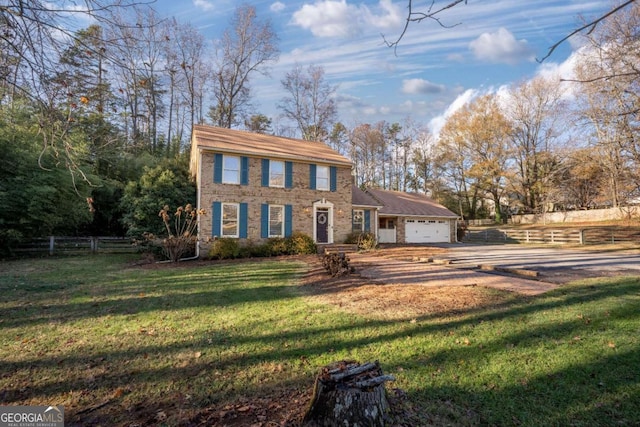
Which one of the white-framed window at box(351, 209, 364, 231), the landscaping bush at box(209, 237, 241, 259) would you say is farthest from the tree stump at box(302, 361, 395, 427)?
the white-framed window at box(351, 209, 364, 231)

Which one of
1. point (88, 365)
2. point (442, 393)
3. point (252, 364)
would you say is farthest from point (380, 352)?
point (88, 365)

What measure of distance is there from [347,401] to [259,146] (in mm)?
14296

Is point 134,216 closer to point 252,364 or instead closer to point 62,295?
point 62,295

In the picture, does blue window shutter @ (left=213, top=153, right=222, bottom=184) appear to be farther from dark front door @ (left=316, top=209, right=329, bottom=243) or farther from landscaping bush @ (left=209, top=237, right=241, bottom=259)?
dark front door @ (left=316, top=209, right=329, bottom=243)

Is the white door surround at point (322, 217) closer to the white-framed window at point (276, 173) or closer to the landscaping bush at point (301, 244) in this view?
the landscaping bush at point (301, 244)

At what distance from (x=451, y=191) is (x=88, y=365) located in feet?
127

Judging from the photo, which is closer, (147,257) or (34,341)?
(34,341)

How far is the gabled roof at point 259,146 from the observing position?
14.0m

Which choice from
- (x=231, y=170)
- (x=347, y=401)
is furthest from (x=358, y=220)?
(x=347, y=401)

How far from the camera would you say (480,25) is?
292 centimetres

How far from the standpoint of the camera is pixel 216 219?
13547 mm

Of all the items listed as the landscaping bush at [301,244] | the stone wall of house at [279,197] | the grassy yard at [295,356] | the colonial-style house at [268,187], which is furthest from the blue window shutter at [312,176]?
the grassy yard at [295,356]

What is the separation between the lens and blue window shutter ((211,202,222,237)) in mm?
13445

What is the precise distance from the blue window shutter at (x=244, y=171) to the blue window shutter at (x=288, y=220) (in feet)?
7.43
